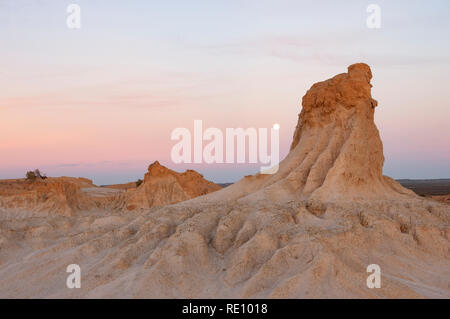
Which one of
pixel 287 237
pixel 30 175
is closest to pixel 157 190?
pixel 30 175

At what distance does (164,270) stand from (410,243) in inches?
278

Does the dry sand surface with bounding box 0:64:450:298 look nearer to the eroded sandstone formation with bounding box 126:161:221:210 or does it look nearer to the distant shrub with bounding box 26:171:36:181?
the eroded sandstone formation with bounding box 126:161:221:210

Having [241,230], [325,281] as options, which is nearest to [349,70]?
[241,230]

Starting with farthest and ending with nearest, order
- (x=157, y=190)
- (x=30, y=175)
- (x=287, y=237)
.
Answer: (x=30, y=175) < (x=157, y=190) < (x=287, y=237)

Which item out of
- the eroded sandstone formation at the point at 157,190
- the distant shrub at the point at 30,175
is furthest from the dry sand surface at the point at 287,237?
the distant shrub at the point at 30,175

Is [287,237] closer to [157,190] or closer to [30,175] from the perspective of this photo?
[157,190]

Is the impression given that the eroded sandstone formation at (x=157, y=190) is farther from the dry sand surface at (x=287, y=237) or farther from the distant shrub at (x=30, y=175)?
the dry sand surface at (x=287, y=237)

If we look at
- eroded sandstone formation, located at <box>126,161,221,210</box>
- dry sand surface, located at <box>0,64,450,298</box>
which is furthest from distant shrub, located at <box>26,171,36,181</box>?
dry sand surface, located at <box>0,64,450,298</box>

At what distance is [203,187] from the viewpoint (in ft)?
153

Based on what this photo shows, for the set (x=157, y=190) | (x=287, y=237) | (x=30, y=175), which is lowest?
(x=287, y=237)

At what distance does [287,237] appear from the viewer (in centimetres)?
1052

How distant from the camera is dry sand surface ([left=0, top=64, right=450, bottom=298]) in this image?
9102mm

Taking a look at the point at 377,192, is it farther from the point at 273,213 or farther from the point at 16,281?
the point at 16,281

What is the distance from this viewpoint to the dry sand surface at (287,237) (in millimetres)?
9102
